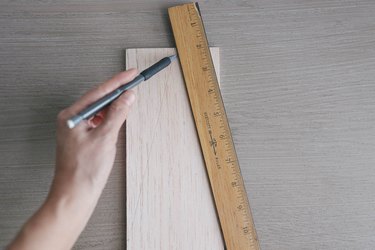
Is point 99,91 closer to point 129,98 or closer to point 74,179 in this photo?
point 129,98

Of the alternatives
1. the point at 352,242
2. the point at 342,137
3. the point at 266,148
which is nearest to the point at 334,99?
the point at 342,137

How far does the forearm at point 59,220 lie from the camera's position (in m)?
0.56

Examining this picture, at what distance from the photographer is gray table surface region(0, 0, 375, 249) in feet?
2.50

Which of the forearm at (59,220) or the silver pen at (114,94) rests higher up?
the silver pen at (114,94)

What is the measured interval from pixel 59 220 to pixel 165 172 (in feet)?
0.82

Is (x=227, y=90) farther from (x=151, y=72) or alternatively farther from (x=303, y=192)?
(x=303, y=192)

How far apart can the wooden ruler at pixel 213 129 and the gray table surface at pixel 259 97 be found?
0.03 m

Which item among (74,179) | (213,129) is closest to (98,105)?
(74,179)

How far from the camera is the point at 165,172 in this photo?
75 cm

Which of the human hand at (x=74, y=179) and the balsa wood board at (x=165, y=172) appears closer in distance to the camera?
the human hand at (x=74, y=179)

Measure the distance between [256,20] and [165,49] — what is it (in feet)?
0.75

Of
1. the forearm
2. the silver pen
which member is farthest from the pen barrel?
A: the forearm

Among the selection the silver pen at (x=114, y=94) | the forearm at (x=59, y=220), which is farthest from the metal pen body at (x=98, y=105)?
the forearm at (x=59, y=220)

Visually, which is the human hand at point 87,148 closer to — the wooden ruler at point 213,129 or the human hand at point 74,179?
the human hand at point 74,179
